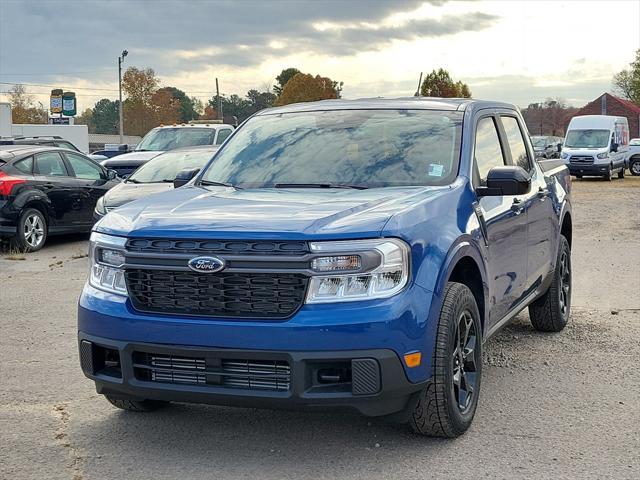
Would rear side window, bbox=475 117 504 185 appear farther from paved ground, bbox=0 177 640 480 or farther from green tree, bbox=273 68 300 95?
green tree, bbox=273 68 300 95

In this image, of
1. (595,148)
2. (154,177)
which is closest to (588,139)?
(595,148)

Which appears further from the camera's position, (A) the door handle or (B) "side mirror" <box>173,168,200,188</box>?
(B) "side mirror" <box>173,168,200,188</box>

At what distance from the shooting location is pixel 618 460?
432 centimetres

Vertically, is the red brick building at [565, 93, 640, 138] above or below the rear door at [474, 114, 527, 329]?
above

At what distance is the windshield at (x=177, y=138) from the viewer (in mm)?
17422

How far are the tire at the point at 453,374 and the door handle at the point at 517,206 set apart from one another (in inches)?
45.3

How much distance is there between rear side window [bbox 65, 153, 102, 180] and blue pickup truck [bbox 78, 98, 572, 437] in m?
9.66

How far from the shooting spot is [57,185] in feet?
45.3

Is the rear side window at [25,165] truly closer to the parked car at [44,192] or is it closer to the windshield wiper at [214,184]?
the parked car at [44,192]

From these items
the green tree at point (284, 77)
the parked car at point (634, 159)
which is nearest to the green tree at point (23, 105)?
the green tree at point (284, 77)

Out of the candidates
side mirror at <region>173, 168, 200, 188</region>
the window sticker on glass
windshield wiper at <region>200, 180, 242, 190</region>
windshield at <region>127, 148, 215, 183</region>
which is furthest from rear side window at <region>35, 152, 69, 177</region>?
the window sticker on glass

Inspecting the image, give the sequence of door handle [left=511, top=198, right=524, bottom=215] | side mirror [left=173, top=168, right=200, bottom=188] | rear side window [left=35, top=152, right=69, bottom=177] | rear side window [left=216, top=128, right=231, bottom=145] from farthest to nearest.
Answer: rear side window [left=216, top=128, right=231, bottom=145], rear side window [left=35, top=152, right=69, bottom=177], side mirror [left=173, top=168, right=200, bottom=188], door handle [left=511, top=198, right=524, bottom=215]

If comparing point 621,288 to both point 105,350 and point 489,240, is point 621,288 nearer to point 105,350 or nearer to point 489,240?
point 489,240

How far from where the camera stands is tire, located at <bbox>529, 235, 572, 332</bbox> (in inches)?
277
